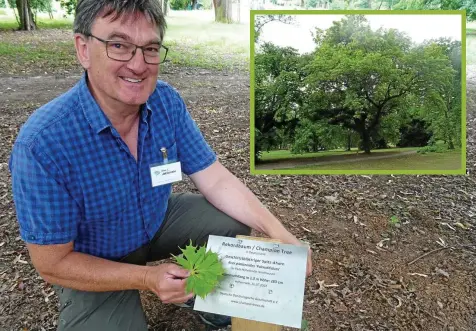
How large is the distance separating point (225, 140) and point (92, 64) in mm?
2970

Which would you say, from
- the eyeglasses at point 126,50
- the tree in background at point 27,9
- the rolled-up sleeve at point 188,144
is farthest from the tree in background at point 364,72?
the tree in background at point 27,9

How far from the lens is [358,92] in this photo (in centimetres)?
320

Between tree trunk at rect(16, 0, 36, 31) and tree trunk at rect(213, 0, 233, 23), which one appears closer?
tree trunk at rect(213, 0, 233, 23)

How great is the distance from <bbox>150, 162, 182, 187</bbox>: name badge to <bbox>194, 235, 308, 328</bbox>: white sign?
1.46ft

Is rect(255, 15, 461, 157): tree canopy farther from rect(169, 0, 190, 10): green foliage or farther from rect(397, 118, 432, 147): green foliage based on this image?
rect(169, 0, 190, 10): green foliage

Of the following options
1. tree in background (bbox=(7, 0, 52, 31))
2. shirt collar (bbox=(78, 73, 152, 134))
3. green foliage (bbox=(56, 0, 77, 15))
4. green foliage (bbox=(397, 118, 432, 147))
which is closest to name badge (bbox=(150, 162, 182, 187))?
shirt collar (bbox=(78, 73, 152, 134))

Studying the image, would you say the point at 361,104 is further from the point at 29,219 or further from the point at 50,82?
the point at 50,82

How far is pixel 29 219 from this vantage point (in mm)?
1499

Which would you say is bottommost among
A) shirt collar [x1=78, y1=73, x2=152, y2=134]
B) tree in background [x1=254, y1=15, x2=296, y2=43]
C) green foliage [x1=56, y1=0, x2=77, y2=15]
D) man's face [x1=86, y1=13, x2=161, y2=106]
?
shirt collar [x1=78, y1=73, x2=152, y2=134]

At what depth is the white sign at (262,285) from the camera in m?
1.39

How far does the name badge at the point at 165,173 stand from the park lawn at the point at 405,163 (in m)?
1.71

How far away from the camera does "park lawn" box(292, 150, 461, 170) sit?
131 inches

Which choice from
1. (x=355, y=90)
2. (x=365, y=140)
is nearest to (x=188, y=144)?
(x=355, y=90)

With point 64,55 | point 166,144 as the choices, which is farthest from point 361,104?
point 64,55
